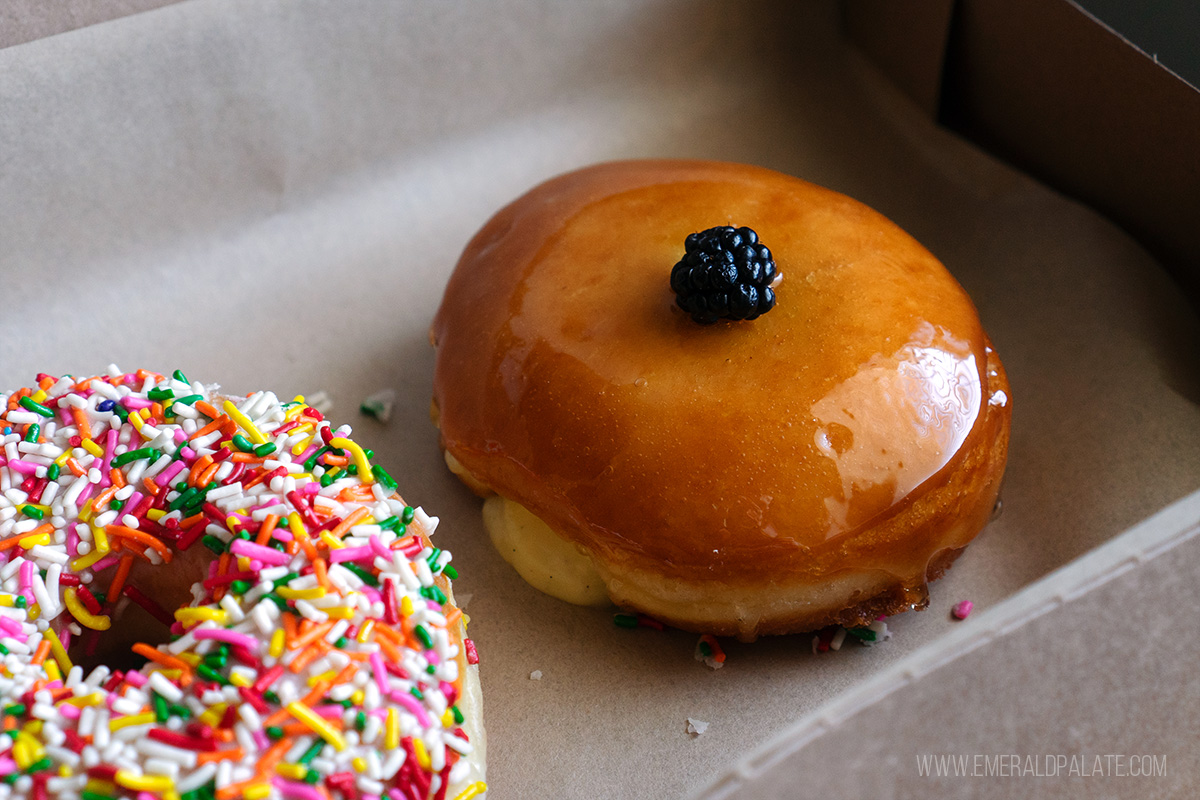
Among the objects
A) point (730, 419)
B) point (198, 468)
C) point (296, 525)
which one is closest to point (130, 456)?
point (198, 468)

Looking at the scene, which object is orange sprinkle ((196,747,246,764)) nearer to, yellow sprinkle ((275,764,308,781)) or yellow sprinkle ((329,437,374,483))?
yellow sprinkle ((275,764,308,781))

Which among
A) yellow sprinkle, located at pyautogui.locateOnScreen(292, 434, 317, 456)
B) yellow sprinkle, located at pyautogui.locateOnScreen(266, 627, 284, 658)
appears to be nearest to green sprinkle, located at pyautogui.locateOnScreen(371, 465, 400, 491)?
yellow sprinkle, located at pyautogui.locateOnScreen(292, 434, 317, 456)

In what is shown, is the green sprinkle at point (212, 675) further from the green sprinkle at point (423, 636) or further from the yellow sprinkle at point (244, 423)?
the yellow sprinkle at point (244, 423)

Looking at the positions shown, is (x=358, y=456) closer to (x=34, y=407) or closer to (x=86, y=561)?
(x=86, y=561)

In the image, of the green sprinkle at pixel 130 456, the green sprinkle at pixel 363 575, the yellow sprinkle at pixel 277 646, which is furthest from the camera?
the green sprinkle at pixel 130 456

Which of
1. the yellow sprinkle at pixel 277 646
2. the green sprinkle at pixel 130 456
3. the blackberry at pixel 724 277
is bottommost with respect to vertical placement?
the yellow sprinkle at pixel 277 646

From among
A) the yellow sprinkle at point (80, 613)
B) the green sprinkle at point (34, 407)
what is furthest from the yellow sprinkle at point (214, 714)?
the green sprinkle at point (34, 407)

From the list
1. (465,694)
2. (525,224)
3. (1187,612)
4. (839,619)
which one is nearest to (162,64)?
(525,224)
